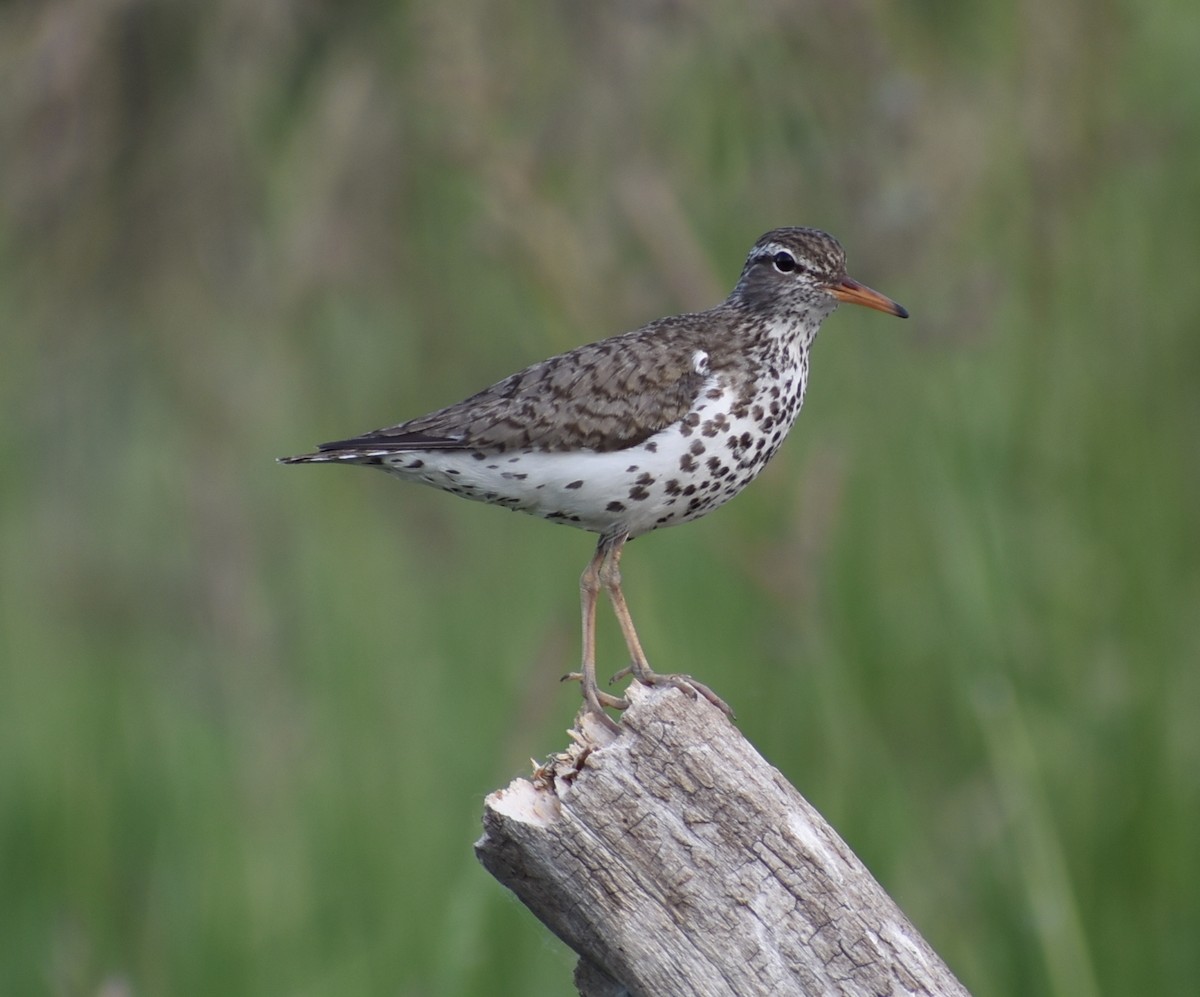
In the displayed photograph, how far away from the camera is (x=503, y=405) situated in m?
4.69

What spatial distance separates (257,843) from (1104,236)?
4.28 m

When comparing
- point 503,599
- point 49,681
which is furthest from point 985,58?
point 49,681

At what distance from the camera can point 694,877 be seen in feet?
10.0

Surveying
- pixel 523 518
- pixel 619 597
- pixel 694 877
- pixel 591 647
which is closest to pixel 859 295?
pixel 619 597

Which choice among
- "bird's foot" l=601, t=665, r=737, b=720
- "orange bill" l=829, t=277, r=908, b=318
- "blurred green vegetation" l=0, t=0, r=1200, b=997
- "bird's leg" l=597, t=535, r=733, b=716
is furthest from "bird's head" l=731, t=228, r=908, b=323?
"bird's foot" l=601, t=665, r=737, b=720

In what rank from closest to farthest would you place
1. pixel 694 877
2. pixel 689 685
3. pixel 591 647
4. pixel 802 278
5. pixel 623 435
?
pixel 694 877 < pixel 689 685 < pixel 623 435 < pixel 591 647 < pixel 802 278

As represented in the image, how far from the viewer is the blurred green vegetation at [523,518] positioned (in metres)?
5.40

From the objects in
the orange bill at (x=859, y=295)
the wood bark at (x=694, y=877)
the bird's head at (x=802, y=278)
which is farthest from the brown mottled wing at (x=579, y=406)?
the wood bark at (x=694, y=877)

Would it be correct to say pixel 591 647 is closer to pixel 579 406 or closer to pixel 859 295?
pixel 579 406

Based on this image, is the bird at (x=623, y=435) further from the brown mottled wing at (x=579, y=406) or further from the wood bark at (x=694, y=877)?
the wood bark at (x=694, y=877)

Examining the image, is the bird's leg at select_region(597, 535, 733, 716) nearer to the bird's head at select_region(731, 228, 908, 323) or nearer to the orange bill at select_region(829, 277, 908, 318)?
the bird's head at select_region(731, 228, 908, 323)

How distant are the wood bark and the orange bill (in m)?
1.88

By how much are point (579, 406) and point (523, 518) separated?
3614 mm

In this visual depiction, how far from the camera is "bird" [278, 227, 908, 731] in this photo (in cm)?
447
